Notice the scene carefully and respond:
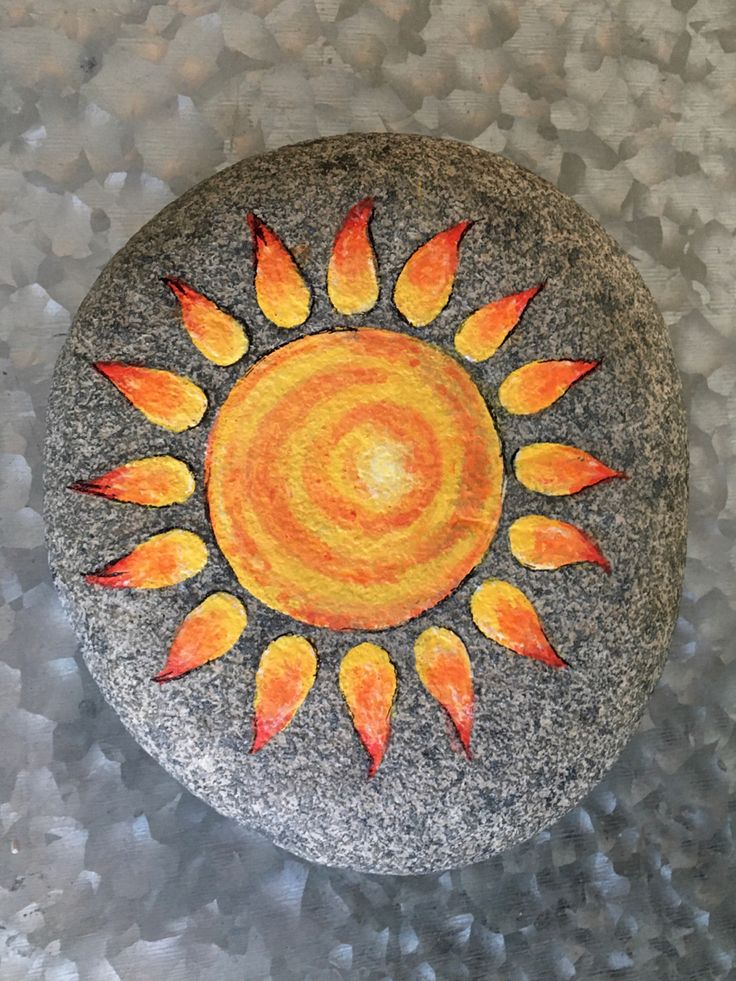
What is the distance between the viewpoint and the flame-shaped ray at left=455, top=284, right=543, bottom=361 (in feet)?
2.89

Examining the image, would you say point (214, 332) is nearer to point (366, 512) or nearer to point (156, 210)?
point (366, 512)

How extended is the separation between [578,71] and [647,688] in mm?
824

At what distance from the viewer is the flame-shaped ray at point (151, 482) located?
856mm

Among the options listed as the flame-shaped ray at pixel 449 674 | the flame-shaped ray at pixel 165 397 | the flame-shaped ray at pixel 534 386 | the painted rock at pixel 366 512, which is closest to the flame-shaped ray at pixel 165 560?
the painted rock at pixel 366 512

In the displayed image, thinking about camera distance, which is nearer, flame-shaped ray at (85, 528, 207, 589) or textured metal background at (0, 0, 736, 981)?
flame-shaped ray at (85, 528, 207, 589)

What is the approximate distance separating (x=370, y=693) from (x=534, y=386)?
0.33 meters

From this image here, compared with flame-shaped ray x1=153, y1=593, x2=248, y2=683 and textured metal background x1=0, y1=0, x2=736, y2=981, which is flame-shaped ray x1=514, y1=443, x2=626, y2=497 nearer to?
flame-shaped ray x1=153, y1=593, x2=248, y2=683

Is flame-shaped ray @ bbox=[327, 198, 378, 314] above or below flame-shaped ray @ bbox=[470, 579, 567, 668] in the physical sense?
above

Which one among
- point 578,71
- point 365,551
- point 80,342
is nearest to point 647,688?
point 365,551

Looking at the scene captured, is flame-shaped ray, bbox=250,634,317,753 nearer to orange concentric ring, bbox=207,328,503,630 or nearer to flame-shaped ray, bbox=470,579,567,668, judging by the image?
orange concentric ring, bbox=207,328,503,630

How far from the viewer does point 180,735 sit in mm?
857

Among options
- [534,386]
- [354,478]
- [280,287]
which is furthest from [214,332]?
[534,386]

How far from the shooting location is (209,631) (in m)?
0.84

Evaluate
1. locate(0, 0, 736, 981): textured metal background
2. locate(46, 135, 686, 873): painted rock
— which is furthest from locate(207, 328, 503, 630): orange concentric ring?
locate(0, 0, 736, 981): textured metal background
